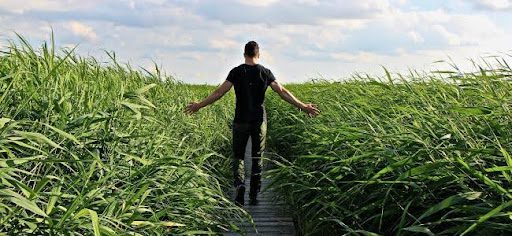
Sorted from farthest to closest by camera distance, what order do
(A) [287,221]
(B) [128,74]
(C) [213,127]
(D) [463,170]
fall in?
(C) [213,127], (B) [128,74], (A) [287,221], (D) [463,170]

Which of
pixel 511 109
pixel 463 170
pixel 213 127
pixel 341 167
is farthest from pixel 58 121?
pixel 213 127

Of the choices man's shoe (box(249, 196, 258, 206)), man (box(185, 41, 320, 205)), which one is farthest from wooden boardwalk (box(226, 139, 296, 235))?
man (box(185, 41, 320, 205))

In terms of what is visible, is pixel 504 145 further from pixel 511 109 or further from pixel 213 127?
pixel 213 127

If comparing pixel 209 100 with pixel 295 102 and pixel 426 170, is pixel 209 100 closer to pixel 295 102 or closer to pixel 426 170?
pixel 295 102

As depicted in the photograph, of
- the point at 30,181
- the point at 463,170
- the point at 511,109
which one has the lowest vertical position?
the point at 30,181

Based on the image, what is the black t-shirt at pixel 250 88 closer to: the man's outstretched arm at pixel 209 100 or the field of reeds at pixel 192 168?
the man's outstretched arm at pixel 209 100

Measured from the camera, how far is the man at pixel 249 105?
6.48m

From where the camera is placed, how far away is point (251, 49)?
6.46 metres

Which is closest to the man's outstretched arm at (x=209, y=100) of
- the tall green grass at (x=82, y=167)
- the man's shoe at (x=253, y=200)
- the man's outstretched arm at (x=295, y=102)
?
the man's outstretched arm at (x=295, y=102)

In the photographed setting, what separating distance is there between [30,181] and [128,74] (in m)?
4.15

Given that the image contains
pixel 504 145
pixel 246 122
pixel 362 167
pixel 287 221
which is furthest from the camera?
pixel 246 122

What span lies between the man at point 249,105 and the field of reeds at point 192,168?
3.37 feet

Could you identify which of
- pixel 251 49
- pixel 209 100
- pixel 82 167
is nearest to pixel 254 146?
pixel 209 100

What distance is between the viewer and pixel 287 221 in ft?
18.5
